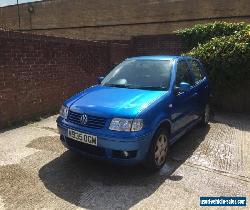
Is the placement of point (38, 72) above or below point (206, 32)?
below

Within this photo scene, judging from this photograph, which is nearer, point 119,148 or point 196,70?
point 119,148

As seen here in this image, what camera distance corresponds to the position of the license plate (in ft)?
13.5

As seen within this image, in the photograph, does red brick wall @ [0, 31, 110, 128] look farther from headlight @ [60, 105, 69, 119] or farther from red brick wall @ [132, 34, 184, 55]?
red brick wall @ [132, 34, 184, 55]

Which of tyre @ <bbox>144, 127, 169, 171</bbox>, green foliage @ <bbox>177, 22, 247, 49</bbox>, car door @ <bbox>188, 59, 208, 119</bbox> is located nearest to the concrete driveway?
tyre @ <bbox>144, 127, 169, 171</bbox>

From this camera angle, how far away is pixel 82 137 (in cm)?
424

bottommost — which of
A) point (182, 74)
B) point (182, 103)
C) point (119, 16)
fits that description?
point (182, 103)

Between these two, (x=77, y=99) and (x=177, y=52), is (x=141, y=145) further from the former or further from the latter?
(x=177, y=52)

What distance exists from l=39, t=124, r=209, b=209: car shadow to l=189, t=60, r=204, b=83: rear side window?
181cm

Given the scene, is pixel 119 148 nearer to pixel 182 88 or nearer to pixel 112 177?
pixel 112 177

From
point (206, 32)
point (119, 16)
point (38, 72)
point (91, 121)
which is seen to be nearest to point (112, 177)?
point (91, 121)

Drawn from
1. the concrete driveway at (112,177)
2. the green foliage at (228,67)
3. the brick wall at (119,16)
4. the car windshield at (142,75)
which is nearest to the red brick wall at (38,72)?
the concrete driveway at (112,177)

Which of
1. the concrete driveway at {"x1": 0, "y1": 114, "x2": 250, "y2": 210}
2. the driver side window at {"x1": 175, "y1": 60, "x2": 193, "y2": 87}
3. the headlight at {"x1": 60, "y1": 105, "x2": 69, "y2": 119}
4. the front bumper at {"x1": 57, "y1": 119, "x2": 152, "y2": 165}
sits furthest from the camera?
the driver side window at {"x1": 175, "y1": 60, "x2": 193, "y2": 87}

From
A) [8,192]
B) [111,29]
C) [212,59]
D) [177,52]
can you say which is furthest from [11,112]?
[111,29]

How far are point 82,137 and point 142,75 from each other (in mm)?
1689
